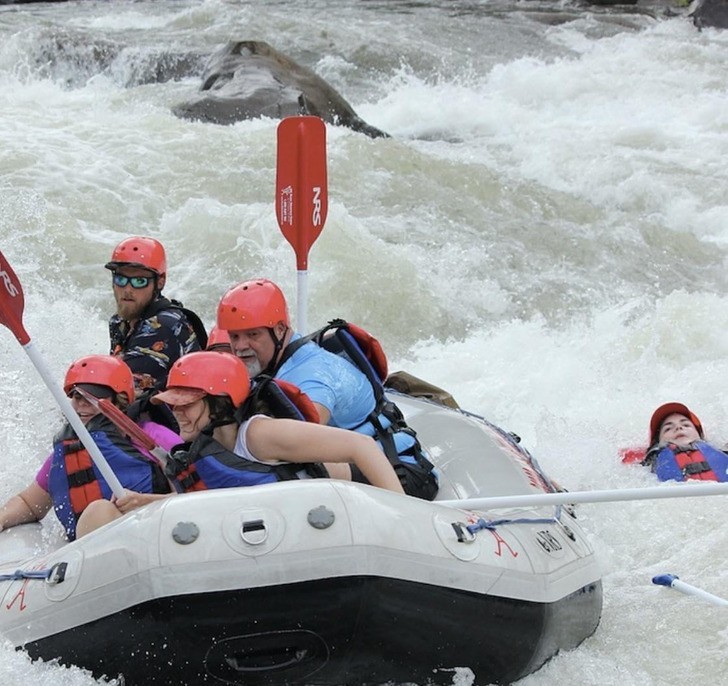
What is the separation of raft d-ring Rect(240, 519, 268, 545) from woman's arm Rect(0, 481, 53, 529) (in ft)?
3.88

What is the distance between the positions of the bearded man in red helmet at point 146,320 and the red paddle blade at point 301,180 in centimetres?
83

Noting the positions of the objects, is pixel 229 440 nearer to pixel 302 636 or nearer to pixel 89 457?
pixel 89 457

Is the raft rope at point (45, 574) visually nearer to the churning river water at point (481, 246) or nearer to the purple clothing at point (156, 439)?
the churning river water at point (481, 246)

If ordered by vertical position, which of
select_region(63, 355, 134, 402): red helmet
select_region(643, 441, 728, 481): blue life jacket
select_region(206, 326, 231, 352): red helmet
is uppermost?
select_region(63, 355, 134, 402): red helmet

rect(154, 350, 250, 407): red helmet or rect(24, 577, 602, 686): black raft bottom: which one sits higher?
rect(154, 350, 250, 407): red helmet

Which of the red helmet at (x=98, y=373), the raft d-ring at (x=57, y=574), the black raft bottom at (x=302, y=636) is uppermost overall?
the red helmet at (x=98, y=373)

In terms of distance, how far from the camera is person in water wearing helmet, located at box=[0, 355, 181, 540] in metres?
3.52

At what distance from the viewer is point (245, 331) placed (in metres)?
3.81

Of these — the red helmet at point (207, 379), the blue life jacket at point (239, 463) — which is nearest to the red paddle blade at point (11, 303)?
the red helmet at point (207, 379)

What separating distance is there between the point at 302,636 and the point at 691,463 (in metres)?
2.84

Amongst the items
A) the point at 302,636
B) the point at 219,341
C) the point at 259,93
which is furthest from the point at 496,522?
the point at 259,93

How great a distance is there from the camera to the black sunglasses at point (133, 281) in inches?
180

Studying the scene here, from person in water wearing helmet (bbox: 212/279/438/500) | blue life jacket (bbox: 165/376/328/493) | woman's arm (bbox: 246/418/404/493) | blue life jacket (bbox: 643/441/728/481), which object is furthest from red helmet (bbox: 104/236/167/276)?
blue life jacket (bbox: 643/441/728/481)

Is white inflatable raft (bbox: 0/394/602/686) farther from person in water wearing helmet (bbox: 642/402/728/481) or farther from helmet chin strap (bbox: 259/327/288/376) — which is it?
person in water wearing helmet (bbox: 642/402/728/481)
